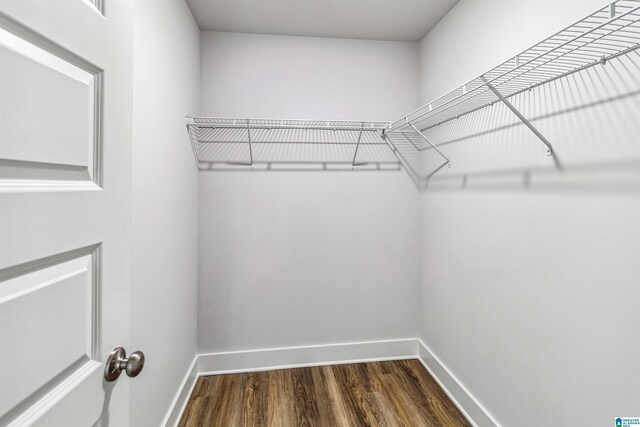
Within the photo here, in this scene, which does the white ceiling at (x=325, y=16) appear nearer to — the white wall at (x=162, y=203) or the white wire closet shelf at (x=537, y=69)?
the white wall at (x=162, y=203)

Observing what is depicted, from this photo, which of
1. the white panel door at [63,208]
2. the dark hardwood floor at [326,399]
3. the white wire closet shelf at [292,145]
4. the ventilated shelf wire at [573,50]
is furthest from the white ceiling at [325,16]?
the dark hardwood floor at [326,399]

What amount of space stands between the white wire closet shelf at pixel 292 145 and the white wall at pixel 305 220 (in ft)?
0.25

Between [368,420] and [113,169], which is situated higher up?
[113,169]

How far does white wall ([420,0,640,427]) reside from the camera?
3.22ft

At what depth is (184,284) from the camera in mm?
1846

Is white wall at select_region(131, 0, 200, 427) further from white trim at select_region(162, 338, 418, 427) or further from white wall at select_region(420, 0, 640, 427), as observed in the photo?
white wall at select_region(420, 0, 640, 427)

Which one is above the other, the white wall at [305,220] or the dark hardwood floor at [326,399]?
the white wall at [305,220]

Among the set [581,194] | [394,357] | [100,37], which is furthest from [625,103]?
[394,357]

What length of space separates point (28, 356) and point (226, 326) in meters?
1.84

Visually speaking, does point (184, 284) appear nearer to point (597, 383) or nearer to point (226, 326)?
point (226, 326)

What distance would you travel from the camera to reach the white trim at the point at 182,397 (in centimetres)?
160

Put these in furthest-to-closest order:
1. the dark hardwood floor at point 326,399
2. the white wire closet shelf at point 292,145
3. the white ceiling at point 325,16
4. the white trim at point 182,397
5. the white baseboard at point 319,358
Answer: the white wire closet shelf at point 292,145, the white baseboard at point 319,358, the white ceiling at point 325,16, the dark hardwood floor at point 326,399, the white trim at point 182,397

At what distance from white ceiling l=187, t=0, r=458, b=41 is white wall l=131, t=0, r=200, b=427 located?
8.6 inches

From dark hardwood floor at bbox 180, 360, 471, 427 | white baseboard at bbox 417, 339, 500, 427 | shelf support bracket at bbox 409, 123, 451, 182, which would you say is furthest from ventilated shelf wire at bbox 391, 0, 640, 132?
dark hardwood floor at bbox 180, 360, 471, 427
